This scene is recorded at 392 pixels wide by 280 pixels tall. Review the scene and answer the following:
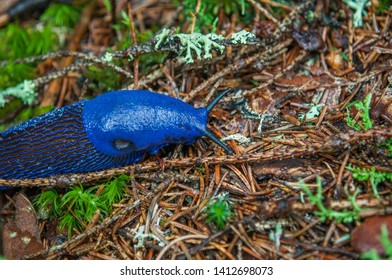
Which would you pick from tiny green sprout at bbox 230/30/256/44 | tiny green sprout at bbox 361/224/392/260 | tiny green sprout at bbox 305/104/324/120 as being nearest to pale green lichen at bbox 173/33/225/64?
tiny green sprout at bbox 230/30/256/44

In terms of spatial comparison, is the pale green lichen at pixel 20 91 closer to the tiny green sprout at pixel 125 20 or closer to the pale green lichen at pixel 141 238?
the tiny green sprout at pixel 125 20

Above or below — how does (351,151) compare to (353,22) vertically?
below

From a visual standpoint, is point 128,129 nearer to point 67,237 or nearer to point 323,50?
point 67,237

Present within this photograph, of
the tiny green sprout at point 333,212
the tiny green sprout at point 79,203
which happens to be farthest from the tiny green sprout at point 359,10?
the tiny green sprout at point 79,203

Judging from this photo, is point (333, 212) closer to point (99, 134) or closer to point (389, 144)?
point (389, 144)

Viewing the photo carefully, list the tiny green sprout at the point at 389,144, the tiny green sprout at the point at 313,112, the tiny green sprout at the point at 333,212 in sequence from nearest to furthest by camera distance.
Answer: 1. the tiny green sprout at the point at 333,212
2. the tiny green sprout at the point at 389,144
3. the tiny green sprout at the point at 313,112
